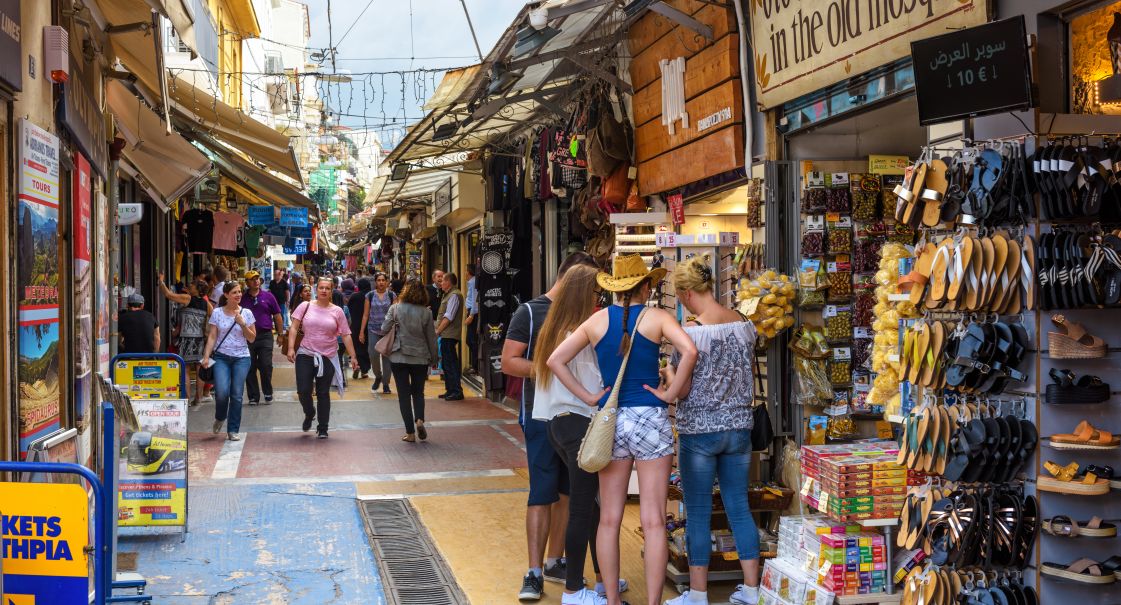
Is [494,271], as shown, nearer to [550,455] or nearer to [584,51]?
[584,51]

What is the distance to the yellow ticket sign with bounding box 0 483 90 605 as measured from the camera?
367cm

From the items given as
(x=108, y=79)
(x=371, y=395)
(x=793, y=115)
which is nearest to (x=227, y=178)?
(x=371, y=395)

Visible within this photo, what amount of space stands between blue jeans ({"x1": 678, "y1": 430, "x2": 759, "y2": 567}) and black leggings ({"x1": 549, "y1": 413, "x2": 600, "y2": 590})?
555mm

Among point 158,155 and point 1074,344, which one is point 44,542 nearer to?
point 1074,344

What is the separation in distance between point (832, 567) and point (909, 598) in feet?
2.10

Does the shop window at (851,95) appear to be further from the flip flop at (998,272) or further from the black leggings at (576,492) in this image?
the black leggings at (576,492)

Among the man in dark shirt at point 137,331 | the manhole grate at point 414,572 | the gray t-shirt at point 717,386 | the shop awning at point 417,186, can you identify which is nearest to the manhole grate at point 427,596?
the manhole grate at point 414,572

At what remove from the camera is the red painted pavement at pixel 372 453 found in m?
10.6

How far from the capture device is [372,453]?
11.5 meters

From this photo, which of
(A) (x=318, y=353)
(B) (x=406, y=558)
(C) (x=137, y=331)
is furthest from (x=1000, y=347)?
(C) (x=137, y=331)

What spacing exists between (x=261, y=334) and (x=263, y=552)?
8.53 meters

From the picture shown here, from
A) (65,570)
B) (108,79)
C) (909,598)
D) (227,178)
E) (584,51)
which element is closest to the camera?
(65,570)

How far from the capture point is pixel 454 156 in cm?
1881

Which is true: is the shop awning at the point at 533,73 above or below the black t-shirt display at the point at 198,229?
above
